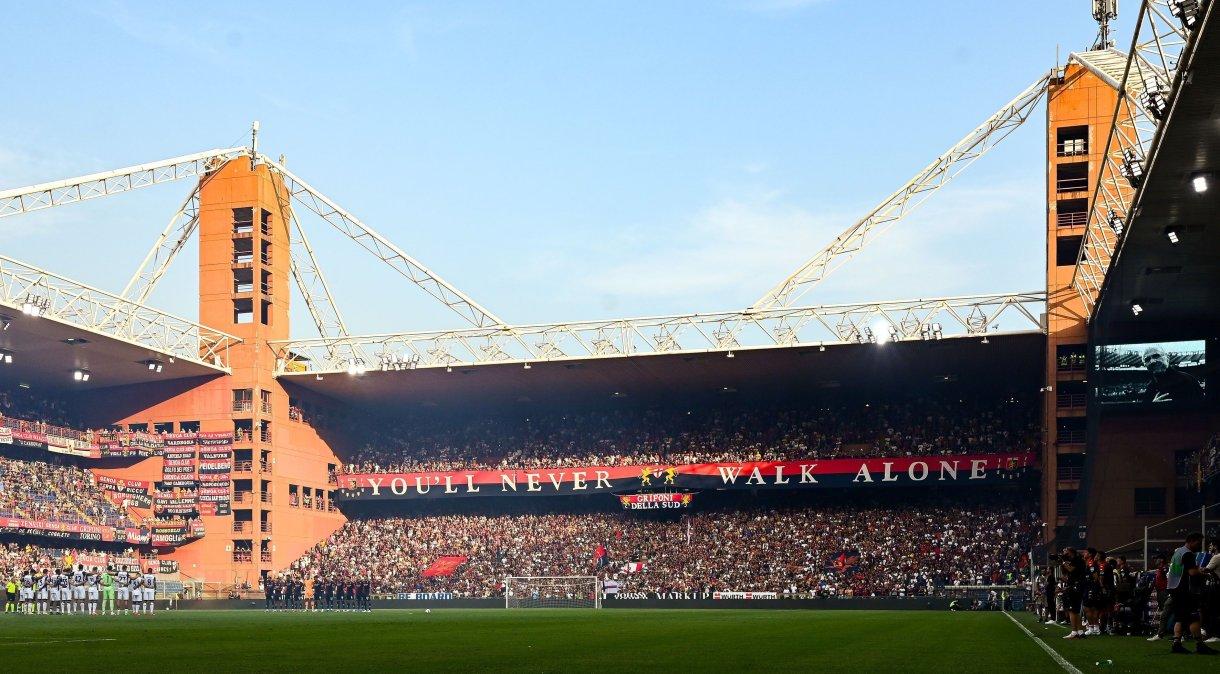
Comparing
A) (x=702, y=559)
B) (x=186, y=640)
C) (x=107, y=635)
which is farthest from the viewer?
(x=702, y=559)

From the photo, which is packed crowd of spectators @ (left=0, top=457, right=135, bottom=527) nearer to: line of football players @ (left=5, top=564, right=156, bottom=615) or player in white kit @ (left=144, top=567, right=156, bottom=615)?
line of football players @ (left=5, top=564, right=156, bottom=615)

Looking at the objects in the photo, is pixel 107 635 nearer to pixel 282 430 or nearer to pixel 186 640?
pixel 186 640

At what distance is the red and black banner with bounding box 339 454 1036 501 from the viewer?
68.2 meters

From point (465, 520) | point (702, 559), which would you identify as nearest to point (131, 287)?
point (465, 520)

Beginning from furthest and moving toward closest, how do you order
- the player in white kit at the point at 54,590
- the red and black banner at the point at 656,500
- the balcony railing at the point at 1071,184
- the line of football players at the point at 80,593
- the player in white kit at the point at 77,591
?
the red and black banner at the point at 656,500
the balcony railing at the point at 1071,184
the player in white kit at the point at 77,591
the player in white kit at the point at 54,590
the line of football players at the point at 80,593

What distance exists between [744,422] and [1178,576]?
184 feet

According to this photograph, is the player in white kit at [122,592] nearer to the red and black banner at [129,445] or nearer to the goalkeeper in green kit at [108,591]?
the goalkeeper in green kit at [108,591]

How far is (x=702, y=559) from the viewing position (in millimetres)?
68875

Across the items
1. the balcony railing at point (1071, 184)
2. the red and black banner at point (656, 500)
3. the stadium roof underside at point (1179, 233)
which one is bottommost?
the red and black banner at point (656, 500)

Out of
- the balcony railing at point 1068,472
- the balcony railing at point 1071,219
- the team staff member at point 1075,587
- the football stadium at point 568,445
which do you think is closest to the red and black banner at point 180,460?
the football stadium at point 568,445

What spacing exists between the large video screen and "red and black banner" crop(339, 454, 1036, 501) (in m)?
22.5

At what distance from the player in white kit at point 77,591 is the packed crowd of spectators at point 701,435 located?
26822 mm

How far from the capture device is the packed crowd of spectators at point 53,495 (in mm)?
63812

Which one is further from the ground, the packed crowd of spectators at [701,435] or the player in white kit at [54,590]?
the packed crowd of spectators at [701,435]
